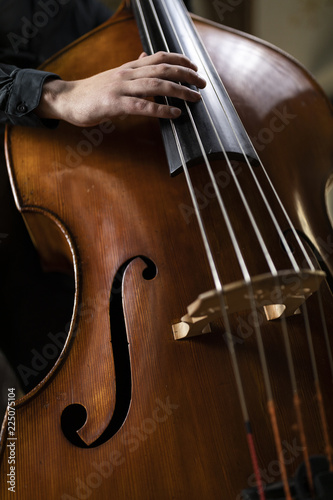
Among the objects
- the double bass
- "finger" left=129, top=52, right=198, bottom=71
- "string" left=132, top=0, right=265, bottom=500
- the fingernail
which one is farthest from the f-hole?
"finger" left=129, top=52, right=198, bottom=71

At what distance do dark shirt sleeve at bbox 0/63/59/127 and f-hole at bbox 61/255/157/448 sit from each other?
0.33m

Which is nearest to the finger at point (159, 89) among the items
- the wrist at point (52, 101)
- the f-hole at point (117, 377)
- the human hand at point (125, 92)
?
the human hand at point (125, 92)

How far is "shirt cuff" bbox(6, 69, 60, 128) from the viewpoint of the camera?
72 centimetres

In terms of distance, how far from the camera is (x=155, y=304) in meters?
0.52

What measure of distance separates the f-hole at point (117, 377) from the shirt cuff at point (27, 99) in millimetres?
328

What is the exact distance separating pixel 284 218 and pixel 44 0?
2.93ft

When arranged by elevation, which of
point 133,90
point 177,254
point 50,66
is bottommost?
point 177,254

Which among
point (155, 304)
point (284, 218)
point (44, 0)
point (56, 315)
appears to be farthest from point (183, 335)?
point (44, 0)

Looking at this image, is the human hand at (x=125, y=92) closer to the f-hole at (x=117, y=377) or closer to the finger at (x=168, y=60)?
the finger at (x=168, y=60)

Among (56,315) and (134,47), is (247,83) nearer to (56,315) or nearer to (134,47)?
(134,47)

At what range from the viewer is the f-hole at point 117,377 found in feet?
1.55

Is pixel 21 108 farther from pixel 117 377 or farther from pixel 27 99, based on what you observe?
pixel 117 377

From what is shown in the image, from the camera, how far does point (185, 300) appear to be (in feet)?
1.71

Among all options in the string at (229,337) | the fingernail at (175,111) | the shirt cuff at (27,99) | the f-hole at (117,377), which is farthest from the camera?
the shirt cuff at (27,99)
